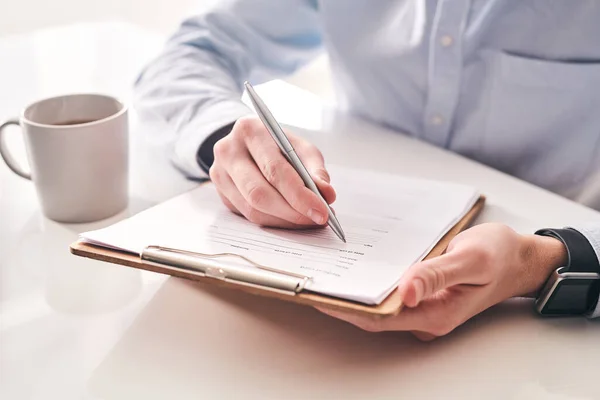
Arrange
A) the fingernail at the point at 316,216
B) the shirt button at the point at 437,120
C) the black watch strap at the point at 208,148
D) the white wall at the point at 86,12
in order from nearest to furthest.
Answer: the fingernail at the point at 316,216
the black watch strap at the point at 208,148
the shirt button at the point at 437,120
the white wall at the point at 86,12

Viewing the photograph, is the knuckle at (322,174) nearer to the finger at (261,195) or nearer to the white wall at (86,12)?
the finger at (261,195)

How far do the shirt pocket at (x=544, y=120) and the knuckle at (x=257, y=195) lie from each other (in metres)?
0.43

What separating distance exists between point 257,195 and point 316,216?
63 millimetres

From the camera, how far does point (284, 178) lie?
2.13 ft

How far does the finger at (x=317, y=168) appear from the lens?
66 centimetres

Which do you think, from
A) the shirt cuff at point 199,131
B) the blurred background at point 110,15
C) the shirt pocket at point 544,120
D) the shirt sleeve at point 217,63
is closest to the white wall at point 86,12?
the blurred background at point 110,15

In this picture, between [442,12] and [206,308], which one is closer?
[206,308]

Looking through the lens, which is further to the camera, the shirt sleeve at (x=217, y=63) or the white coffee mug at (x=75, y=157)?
the shirt sleeve at (x=217, y=63)

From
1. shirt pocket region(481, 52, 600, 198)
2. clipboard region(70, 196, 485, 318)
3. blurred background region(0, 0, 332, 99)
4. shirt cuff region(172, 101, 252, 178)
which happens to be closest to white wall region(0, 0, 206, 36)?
blurred background region(0, 0, 332, 99)

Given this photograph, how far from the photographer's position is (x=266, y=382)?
520 millimetres

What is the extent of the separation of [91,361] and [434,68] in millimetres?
620

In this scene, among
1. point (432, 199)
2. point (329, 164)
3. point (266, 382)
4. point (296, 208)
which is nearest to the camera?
point (266, 382)

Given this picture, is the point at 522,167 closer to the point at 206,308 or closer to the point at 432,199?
the point at 432,199

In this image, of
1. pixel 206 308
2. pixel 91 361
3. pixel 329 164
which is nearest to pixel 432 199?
pixel 329 164
